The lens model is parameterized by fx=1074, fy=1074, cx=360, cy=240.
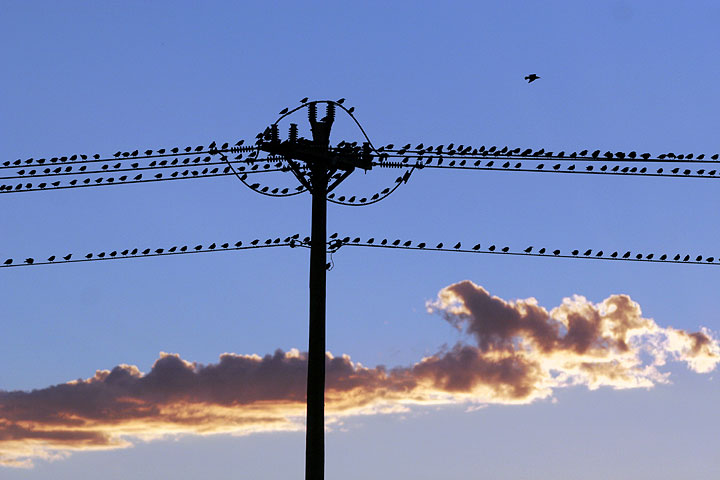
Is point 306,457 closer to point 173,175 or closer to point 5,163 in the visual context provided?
point 173,175

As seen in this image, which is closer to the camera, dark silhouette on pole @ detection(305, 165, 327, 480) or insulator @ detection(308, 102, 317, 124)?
dark silhouette on pole @ detection(305, 165, 327, 480)

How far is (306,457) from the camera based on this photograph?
2402cm

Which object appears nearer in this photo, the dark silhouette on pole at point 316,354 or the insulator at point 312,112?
the dark silhouette on pole at point 316,354

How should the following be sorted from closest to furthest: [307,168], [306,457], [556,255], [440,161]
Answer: [306,457] < [307,168] < [440,161] < [556,255]

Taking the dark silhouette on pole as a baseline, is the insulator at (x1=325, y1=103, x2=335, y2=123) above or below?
above

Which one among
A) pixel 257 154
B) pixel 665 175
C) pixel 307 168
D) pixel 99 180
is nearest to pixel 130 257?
pixel 99 180

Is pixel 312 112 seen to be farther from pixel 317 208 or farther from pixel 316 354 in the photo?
pixel 316 354

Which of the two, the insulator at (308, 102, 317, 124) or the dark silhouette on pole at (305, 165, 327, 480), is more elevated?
the insulator at (308, 102, 317, 124)

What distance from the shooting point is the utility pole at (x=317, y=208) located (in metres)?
24.0

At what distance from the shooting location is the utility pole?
24.0 m

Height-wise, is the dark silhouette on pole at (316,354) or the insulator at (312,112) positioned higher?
the insulator at (312,112)

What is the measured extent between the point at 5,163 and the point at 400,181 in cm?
1148

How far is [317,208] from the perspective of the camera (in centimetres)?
2495

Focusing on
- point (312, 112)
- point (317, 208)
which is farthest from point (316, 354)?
point (312, 112)
